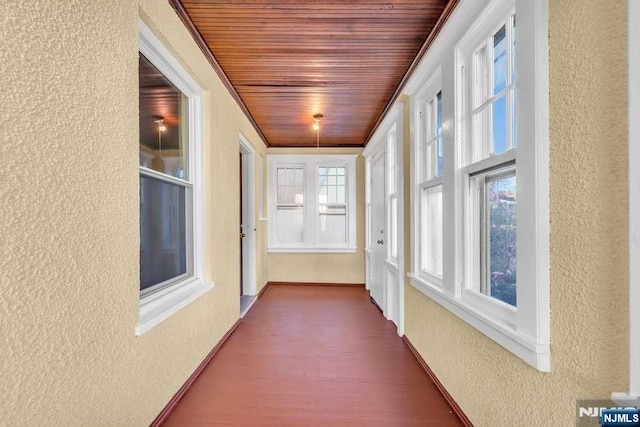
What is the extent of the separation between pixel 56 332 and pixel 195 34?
77.8 inches

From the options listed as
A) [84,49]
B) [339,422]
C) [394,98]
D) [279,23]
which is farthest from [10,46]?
[394,98]

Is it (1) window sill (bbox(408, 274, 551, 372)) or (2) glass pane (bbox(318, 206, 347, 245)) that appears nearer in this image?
(1) window sill (bbox(408, 274, 551, 372))

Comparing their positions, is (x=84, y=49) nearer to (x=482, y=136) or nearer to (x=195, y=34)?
(x=195, y=34)

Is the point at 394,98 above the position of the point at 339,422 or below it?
above

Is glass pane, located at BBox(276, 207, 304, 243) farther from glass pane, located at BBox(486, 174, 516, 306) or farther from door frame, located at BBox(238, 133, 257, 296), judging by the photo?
glass pane, located at BBox(486, 174, 516, 306)

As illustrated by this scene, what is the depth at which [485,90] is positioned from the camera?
5.67 ft

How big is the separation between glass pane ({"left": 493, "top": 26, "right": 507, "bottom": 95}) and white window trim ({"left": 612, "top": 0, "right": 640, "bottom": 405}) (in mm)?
672

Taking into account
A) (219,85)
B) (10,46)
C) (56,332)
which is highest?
(219,85)

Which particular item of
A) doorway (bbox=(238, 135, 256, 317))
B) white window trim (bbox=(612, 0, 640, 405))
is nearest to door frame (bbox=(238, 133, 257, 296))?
doorway (bbox=(238, 135, 256, 317))

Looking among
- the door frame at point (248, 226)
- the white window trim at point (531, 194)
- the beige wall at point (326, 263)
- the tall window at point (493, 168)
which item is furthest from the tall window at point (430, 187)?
the beige wall at point (326, 263)

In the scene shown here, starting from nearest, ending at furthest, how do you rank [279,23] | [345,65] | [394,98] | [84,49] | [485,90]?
1. [84,49]
2. [485,90]
3. [279,23]
4. [345,65]
5. [394,98]

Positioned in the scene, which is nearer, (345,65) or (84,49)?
(84,49)

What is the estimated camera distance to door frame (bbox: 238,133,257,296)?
450 cm

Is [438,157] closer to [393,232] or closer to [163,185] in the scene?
[393,232]
